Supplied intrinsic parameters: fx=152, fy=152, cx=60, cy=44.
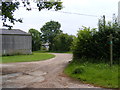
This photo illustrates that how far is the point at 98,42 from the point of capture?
467 inches

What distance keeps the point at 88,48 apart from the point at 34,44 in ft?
161

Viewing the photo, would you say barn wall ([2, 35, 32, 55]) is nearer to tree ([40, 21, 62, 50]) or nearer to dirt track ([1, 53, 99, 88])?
dirt track ([1, 53, 99, 88])

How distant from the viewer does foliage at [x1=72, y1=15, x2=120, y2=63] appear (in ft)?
37.6

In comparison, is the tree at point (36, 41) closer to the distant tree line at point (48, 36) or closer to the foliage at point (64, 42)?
the distant tree line at point (48, 36)

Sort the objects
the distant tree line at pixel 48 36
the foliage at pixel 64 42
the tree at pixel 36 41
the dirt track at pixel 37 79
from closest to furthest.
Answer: the dirt track at pixel 37 79 → the foliage at pixel 64 42 → the distant tree line at pixel 48 36 → the tree at pixel 36 41

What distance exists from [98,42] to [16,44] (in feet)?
75.1

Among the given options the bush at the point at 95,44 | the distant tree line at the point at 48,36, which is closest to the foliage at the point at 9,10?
the bush at the point at 95,44

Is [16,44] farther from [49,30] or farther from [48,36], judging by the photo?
[49,30]

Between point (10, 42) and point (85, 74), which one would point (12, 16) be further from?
point (10, 42)

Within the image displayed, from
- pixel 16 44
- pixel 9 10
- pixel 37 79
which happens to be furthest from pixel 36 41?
pixel 37 79

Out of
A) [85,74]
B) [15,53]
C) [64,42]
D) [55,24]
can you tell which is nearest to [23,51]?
[15,53]

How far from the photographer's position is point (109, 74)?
7.62 metres

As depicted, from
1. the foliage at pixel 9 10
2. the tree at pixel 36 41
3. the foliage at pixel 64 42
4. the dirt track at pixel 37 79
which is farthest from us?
the tree at pixel 36 41

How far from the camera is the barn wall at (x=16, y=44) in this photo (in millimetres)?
30272
